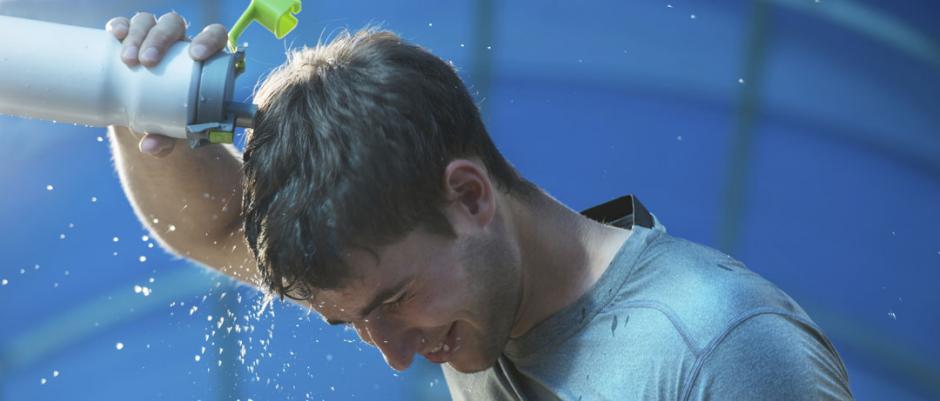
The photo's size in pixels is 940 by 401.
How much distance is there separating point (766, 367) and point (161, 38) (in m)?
0.89

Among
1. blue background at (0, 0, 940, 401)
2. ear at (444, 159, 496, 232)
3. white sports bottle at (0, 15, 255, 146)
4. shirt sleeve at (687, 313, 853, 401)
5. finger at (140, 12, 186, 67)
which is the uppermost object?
finger at (140, 12, 186, 67)

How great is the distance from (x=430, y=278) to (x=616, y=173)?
1.37 meters

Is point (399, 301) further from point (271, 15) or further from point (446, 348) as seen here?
point (271, 15)

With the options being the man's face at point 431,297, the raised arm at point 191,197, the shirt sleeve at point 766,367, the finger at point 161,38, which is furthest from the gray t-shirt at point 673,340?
the finger at point 161,38

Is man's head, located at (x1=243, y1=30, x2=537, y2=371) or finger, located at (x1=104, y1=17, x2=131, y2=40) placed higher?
finger, located at (x1=104, y1=17, x2=131, y2=40)

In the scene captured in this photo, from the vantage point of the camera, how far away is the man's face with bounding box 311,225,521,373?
5.68ft

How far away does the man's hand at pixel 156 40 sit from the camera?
62.2 inches

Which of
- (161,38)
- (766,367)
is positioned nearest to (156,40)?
(161,38)

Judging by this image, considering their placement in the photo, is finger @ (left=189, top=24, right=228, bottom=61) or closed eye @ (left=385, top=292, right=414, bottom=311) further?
closed eye @ (left=385, top=292, right=414, bottom=311)

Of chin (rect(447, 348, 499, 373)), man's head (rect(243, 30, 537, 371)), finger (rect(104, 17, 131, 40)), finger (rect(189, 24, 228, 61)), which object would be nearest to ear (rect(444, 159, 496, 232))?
man's head (rect(243, 30, 537, 371))

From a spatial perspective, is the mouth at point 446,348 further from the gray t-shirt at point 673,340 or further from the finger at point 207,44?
the finger at point 207,44

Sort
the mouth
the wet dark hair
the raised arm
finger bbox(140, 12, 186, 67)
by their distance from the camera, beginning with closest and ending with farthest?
finger bbox(140, 12, 186, 67) < the wet dark hair < the mouth < the raised arm

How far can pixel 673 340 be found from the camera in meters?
1.70

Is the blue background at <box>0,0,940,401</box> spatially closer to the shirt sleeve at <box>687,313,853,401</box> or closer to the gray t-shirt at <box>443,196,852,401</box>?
the gray t-shirt at <box>443,196,852,401</box>
